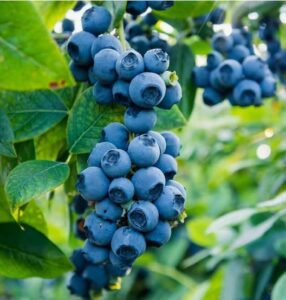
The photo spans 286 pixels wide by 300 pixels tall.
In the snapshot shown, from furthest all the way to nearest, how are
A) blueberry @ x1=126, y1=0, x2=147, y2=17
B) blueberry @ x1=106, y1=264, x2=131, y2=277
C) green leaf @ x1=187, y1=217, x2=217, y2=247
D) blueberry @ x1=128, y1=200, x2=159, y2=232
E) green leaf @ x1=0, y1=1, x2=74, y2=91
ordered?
green leaf @ x1=187, y1=217, x2=217, y2=247
blueberry @ x1=106, y1=264, x2=131, y2=277
blueberry @ x1=126, y1=0, x2=147, y2=17
blueberry @ x1=128, y1=200, x2=159, y2=232
green leaf @ x1=0, y1=1, x2=74, y2=91

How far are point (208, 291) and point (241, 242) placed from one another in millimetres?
385

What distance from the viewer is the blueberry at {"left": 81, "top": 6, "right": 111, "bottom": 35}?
92 cm

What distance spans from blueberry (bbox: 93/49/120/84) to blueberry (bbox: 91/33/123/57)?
0.7 inches

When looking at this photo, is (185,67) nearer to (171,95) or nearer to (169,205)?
(171,95)

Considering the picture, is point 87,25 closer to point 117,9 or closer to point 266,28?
point 117,9

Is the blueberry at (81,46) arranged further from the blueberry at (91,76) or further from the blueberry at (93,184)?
the blueberry at (93,184)

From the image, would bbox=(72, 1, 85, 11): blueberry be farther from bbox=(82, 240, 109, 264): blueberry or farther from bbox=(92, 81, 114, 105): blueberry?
bbox=(82, 240, 109, 264): blueberry

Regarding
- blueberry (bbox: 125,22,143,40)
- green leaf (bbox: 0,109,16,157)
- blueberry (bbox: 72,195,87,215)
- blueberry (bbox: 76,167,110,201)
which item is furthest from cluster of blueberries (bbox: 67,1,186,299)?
blueberry (bbox: 125,22,143,40)

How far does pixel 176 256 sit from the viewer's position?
270 centimetres

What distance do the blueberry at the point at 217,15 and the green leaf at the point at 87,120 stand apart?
1.52 ft

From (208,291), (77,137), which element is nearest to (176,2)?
(77,137)

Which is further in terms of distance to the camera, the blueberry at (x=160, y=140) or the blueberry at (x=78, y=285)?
the blueberry at (x=78, y=285)

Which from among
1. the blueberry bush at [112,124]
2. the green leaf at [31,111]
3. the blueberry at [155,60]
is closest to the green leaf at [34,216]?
the blueberry bush at [112,124]

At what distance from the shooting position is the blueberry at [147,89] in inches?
31.8
